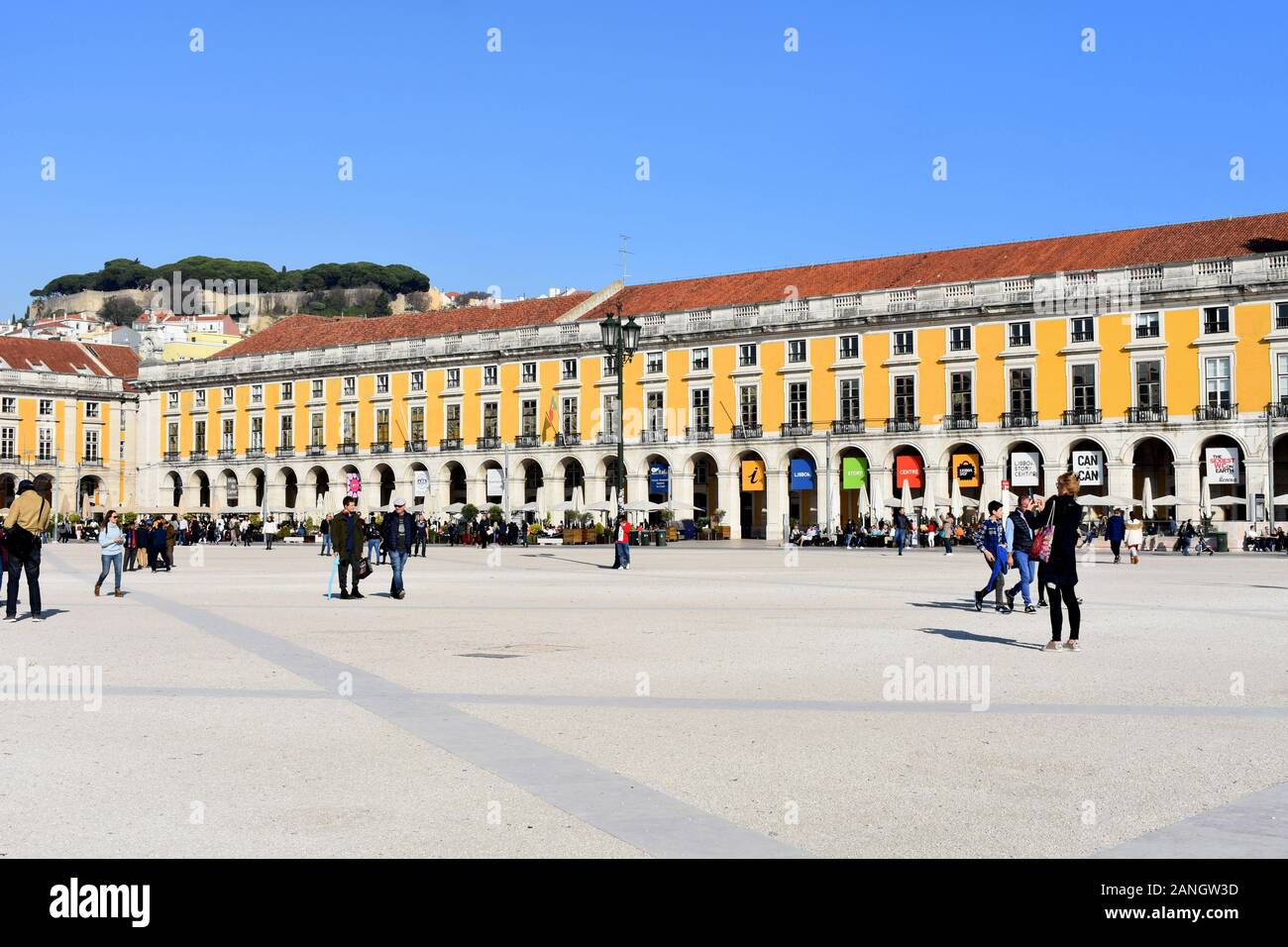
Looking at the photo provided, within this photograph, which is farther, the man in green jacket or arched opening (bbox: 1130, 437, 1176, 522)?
arched opening (bbox: 1130, 437, 1176, 522)

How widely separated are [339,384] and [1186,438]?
45.5 m

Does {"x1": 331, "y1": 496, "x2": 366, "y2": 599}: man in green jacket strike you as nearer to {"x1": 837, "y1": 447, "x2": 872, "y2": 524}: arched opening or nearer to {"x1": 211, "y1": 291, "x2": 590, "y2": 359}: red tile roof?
{"x1": 837, "y1": 447, "x2": 872, "y2": 524}: arched opening

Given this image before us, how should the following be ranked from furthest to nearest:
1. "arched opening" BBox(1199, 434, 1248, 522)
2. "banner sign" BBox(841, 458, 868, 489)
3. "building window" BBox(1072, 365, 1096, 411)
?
"banner sign" BBox(841, 458, 868, 489) < "building window" BBox(1072, 365, 1096, 411) < "arched opening" BBox(1199, 434, 1248, 522)

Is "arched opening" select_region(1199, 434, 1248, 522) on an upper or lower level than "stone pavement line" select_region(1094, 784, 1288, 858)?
upper

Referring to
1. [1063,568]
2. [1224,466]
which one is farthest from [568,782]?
[1224,466]

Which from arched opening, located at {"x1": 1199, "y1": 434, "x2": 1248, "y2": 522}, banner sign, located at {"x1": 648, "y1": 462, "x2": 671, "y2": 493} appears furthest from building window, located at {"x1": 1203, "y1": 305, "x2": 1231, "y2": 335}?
banner sign, located at {"x1": 648, "y1": 462, "x2": 671, "y2": 493}

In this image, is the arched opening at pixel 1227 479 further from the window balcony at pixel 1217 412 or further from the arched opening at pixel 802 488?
the arched opening at pixel 802 488

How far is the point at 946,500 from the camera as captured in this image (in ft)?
176

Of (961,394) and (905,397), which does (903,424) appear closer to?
(905,397)

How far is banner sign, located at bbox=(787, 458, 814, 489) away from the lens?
6194cm

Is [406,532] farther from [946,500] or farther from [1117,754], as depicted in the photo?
[946,500]

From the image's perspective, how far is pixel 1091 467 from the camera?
54.8 meters

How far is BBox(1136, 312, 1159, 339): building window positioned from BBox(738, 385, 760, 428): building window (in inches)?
677
